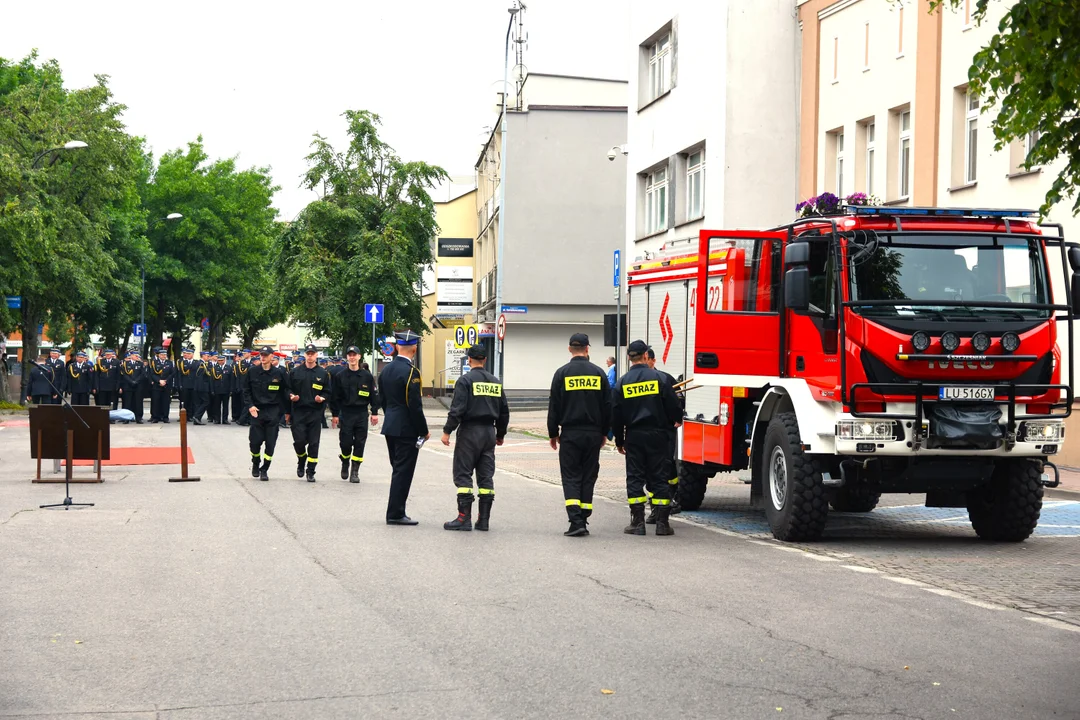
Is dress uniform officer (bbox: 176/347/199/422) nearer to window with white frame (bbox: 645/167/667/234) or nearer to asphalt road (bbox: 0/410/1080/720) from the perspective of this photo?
window with white frame (bbox: 645/167/667/234)

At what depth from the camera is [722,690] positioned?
21.0 ft

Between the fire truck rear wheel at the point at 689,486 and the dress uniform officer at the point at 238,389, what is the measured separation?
2251 cm

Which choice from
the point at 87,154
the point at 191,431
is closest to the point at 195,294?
the point at 87,154

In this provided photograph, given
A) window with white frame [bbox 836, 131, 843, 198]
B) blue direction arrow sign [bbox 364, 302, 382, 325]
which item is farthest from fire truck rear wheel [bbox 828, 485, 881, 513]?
blue direction arrow sign [bbox 364, 302, 382, 325]

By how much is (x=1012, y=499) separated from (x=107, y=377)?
3082 cm

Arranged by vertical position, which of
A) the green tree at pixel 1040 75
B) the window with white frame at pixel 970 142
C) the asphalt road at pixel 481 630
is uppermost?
the window with white frame at pixel 970 142

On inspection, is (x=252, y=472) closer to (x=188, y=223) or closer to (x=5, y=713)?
(x=5, y=713)

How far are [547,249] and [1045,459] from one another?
129ft

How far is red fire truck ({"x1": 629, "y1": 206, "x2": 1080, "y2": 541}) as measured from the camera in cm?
1195

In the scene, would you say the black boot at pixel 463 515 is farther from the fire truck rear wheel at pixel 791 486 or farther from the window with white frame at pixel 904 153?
the window with white frame at pixel 904 153

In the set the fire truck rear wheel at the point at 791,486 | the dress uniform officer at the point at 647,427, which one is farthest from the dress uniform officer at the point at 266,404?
the fire truck rear wheel at the point at 791,486

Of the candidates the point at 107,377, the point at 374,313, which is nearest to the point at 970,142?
the point at 374,313

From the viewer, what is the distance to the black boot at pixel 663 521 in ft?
42.3

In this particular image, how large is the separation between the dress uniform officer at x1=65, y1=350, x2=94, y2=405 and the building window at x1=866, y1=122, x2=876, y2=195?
70.5 ft
